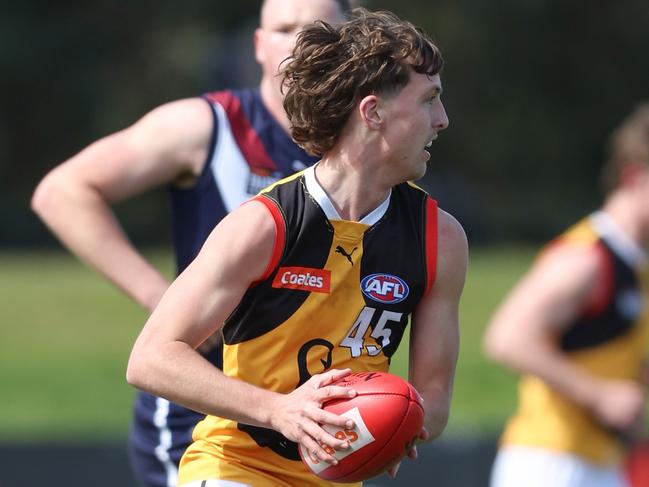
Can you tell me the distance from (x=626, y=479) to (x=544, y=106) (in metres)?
26.9

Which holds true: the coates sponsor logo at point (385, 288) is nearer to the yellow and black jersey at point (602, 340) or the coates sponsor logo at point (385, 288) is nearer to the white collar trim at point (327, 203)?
the white collar trim at point (327, 203)

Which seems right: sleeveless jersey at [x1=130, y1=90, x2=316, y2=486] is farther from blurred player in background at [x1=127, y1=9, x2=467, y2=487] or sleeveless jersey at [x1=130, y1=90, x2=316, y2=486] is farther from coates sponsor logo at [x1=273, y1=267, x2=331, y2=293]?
coates sponsor logo at [x1=273, y1=267, x2=331, y2=293]

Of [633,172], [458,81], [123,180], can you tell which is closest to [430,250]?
[123,180]

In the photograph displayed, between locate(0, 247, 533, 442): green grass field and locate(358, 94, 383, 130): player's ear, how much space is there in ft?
20.4

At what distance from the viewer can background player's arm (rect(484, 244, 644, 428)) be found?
526cm

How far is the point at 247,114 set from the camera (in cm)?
454

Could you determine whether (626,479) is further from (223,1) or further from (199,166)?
(223,1)

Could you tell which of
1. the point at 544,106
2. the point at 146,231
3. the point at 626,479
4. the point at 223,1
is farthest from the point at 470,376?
the point at 223,1

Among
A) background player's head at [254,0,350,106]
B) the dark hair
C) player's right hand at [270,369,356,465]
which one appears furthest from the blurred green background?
player's right hand at [270,369,356,465]

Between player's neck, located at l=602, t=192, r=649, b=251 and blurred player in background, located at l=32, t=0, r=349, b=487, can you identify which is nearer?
blurred player in background, located at l=32, t=0, r=349, b=487

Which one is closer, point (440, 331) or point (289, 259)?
point (289, 259)

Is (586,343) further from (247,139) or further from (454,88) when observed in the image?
(454,88)

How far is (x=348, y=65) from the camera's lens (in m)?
3.49

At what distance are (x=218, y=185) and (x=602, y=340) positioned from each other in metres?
1.90
